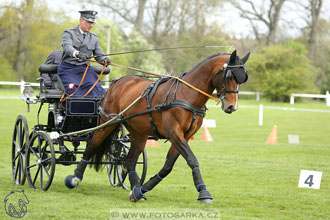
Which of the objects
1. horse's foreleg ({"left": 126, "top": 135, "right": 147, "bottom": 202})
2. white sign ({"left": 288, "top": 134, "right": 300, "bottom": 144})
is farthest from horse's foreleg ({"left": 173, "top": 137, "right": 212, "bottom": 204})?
white sign ({"left": 288, "top": 134, "right": 300, "bottom": 144})

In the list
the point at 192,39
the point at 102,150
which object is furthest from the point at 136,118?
the point at 192,39

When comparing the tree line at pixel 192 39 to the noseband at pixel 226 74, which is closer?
the noseband at pixel 226 74

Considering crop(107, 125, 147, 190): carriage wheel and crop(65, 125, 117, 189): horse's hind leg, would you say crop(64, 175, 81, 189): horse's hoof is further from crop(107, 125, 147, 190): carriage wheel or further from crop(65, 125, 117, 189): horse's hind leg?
crop(107, 125, 147, 190): carriage wheel

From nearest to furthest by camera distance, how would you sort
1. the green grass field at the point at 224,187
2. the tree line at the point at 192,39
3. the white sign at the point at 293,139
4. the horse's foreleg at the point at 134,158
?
the green grass field at the point at 224,187
the horse's foreleg at the point at 134,158
the white sign at the point at 293,139
the tree line at the point at 192,39

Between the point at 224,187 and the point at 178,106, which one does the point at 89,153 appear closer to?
the point at 178,106

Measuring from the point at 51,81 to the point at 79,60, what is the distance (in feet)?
2.11

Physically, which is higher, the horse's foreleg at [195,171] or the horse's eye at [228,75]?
the horse's eye at [228,75]

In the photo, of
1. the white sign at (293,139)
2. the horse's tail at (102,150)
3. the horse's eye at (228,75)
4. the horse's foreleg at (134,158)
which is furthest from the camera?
the white sign at (293,139)

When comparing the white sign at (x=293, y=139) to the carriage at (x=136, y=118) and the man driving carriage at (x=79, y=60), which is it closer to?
the carriage at (x=136, y=118)

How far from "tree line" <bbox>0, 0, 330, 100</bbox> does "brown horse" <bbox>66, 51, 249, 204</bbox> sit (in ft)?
89.5

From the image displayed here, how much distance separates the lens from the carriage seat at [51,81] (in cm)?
785

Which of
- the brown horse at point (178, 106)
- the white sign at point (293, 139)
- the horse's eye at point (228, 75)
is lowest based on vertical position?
the white sign at point (293, 139)

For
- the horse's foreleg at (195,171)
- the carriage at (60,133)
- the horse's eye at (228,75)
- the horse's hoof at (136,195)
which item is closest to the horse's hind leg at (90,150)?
the carriage at (60,133)

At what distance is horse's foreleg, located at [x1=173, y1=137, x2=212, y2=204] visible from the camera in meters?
6.38
